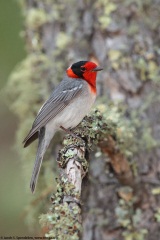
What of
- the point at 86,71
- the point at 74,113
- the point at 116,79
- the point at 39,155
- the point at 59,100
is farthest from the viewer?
the point at 116,79

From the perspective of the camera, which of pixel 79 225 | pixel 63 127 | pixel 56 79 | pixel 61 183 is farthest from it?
pixel 56 79

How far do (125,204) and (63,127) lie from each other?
865 mm

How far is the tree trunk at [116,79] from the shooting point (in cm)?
444

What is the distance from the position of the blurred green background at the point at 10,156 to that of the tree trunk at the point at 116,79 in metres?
0.15

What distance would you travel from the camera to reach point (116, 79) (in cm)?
496

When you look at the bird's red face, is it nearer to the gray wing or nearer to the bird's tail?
the gray wing

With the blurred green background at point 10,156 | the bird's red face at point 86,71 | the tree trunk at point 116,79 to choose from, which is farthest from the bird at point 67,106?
the blurred green background at point 10,156

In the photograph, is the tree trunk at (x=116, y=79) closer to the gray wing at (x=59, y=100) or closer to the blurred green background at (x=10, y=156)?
the blurred green background at (x=10, y=156)

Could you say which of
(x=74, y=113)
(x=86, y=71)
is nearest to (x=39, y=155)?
(x=74, y=113)

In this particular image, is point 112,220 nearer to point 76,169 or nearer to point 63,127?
point 63,127

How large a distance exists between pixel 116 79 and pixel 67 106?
78cm

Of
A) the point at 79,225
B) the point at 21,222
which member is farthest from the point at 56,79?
the point at 79,225

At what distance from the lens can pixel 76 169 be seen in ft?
10.4

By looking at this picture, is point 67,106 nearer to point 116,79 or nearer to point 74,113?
point 74,113
